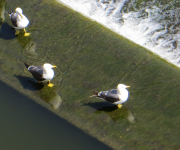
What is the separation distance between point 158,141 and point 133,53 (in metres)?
2.58

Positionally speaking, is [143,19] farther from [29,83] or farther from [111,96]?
[29,83]

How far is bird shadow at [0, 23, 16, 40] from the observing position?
7559mm

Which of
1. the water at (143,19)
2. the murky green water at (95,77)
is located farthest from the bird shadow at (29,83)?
the water at (143,19)

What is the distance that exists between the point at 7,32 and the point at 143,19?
422 cm

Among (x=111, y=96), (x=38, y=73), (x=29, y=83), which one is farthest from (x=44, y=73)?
(x=111, y=96)

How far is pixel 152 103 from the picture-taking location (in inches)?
214

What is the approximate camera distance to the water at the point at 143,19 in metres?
6.97

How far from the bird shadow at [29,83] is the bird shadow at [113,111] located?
138 centimetres

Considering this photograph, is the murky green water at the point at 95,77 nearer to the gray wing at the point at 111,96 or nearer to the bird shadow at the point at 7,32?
the bird shadow at the point at 7,32

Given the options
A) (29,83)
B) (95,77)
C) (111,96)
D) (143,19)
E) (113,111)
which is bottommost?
(113,111)

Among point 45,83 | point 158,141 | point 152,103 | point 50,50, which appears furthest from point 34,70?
point 158,141

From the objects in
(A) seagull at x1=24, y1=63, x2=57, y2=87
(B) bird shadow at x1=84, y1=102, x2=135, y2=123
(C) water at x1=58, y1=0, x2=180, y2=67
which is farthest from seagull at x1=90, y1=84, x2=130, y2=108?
(C) water at x1=58, y1=0, x2=180, y2=67

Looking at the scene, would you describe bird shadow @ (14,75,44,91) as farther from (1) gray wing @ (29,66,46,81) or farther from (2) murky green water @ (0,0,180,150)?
(1) gray wing @ (29,66,46,81)

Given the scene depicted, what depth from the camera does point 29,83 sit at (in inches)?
244
